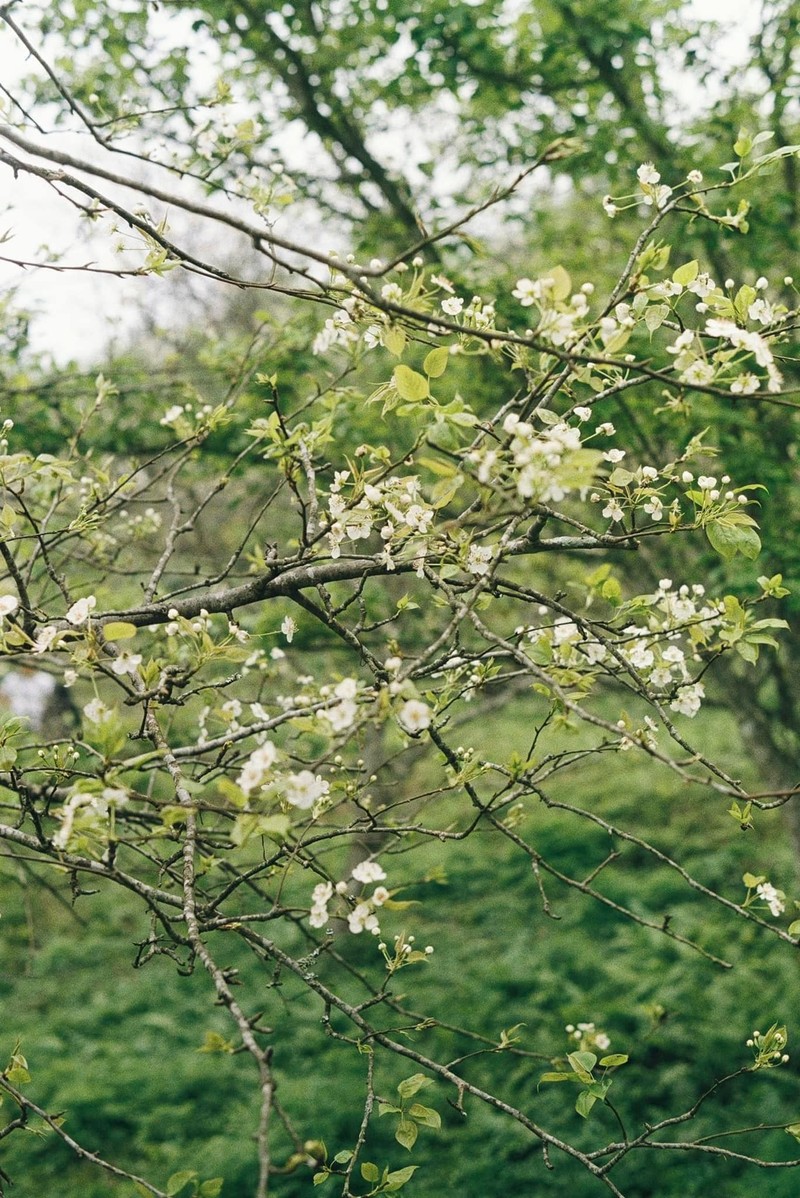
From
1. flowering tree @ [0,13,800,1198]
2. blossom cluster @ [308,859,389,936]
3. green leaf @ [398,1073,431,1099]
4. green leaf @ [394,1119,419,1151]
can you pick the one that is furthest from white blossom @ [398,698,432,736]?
green leaf @ [394,1119,419,1151]

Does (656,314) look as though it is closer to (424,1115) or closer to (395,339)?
(395,339)

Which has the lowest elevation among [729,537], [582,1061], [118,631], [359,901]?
[582,1061]

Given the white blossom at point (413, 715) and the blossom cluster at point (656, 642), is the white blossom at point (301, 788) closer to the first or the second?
the white blossom at point (413, 715)

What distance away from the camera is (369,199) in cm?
599

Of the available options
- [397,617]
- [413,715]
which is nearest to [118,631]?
[413,715]

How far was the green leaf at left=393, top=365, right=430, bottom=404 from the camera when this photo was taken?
5.43 feet

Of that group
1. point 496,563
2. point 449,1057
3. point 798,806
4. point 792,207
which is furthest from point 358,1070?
point 792,207

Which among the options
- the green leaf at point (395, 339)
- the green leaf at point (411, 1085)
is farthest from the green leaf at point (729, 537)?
the green leaf at point (411, 1085)

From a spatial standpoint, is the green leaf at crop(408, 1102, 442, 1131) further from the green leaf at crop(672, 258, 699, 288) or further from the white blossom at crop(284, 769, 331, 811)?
the green leaf at crop(672, 258, 699, 288)

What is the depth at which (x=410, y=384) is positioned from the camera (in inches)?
65.9

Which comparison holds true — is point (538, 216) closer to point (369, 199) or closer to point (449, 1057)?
point (369, 199)

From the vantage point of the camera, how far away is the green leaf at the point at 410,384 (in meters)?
1.66

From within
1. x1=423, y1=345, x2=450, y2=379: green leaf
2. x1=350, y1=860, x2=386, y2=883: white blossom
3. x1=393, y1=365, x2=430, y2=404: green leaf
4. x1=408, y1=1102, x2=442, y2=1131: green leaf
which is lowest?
x1=408, y1=1102, x2=442, y2=1131: green leaf

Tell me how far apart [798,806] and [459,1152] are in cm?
284
